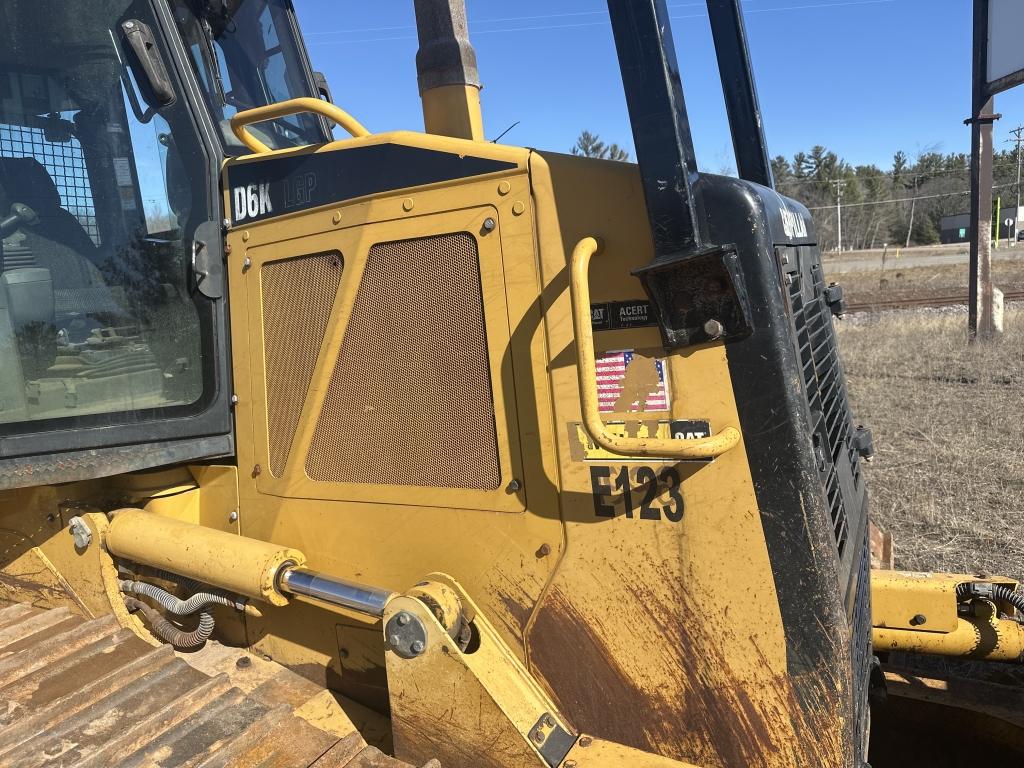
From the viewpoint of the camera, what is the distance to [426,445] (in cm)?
198

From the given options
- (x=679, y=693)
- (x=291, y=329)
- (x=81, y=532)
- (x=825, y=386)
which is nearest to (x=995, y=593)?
(x=825, y=386)

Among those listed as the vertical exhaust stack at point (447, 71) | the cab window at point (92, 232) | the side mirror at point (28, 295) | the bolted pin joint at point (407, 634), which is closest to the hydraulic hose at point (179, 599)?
the cab window at point (92, 232)

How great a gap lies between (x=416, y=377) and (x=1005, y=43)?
10.1 metres

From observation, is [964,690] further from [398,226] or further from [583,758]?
[398,226]

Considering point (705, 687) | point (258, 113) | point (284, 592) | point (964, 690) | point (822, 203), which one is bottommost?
point (964, 690)

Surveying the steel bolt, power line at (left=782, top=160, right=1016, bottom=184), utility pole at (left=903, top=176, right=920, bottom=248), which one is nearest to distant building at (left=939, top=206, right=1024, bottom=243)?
utility pole at (left=903, top=176, right=920, bottom=248)

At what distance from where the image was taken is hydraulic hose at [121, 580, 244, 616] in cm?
222

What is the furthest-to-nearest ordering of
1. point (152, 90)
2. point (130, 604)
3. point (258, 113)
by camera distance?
point (130, 604) → point (152, 90) → point (258, 113)

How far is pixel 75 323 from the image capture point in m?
2.18

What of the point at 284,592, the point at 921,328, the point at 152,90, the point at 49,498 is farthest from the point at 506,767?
the point at 921,328

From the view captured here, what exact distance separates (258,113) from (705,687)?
1834mm

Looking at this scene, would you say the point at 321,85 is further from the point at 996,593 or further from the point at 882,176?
the point at 882,176

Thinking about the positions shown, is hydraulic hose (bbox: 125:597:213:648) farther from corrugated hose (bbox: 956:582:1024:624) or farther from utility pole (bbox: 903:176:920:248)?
utility pole (bbox: 903:176:920:248)

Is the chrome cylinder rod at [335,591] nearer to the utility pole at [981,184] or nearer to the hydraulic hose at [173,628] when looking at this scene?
the hydraulic hose at [173,628]
